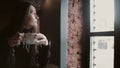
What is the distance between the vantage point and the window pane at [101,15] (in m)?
3.08

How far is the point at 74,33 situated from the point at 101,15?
18.5 inches

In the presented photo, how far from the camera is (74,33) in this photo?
3256mm

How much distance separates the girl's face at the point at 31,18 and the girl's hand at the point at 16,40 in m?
0.15

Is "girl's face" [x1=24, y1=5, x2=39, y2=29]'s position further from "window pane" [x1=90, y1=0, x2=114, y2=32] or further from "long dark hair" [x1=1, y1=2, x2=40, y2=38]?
"window pane" [x1=90, y1=0, x2=114, y2=32]

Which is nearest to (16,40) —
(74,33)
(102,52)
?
(74,33)

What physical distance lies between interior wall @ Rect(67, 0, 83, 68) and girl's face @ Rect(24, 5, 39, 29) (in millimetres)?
539

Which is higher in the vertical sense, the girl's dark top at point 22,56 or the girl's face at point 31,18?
the girl's face at point 31,18

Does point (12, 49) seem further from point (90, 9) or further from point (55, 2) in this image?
point (90, 9)

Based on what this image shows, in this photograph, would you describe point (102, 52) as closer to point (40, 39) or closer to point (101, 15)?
point (101, 15)

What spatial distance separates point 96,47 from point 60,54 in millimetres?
598

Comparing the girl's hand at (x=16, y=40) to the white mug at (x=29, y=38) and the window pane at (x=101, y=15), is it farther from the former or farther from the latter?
the window pane at (x=101, y=15)

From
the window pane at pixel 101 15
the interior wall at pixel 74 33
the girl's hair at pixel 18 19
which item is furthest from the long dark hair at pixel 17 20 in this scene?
the window pane at pixel 101 15

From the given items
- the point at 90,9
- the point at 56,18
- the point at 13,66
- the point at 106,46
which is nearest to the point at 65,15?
the point at 56,18

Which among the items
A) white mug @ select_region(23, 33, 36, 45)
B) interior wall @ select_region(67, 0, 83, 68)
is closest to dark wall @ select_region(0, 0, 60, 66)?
white mug @ select_region(23, 33, 36, 45)
